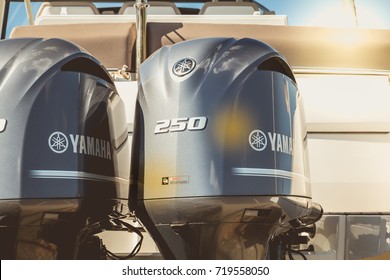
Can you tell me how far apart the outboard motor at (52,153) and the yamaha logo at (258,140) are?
307 millimetres

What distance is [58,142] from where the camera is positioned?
49.0 inches

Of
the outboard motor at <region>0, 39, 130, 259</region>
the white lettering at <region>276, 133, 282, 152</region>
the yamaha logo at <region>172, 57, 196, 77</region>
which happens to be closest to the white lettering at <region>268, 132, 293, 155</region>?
the white lettering at <region>276, 133, 282, 152</region>

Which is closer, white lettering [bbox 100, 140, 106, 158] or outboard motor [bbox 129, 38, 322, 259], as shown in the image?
outboard motor [bbox 129, 38, 322, 259]

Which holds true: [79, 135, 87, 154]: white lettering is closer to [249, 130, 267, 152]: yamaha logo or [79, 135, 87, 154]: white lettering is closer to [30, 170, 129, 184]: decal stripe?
[30, 170, 129, 184]: decal stripe

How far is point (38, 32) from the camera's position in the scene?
2.48 metres

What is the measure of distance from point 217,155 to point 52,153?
31 cm

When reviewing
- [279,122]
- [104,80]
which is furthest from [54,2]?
[279,122]

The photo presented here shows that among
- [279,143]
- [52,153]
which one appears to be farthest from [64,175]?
[279,143]

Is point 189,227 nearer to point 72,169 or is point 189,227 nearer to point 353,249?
point 72,169

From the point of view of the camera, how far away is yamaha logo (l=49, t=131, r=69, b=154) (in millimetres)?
1237

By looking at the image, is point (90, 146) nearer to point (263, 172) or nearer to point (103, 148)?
point (103, 148)

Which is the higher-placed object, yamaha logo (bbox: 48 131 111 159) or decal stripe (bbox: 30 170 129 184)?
yamaha logo (bbox: 48 131 111 159)

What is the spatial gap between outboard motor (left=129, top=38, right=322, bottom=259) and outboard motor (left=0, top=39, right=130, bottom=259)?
0.28 ft

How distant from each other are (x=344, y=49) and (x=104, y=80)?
1277mm
